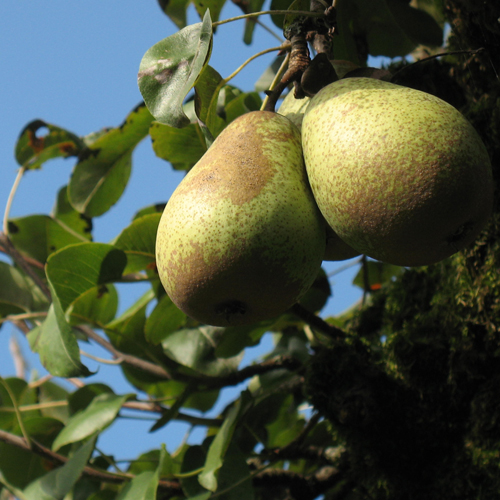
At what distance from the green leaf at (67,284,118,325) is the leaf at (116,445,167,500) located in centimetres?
45

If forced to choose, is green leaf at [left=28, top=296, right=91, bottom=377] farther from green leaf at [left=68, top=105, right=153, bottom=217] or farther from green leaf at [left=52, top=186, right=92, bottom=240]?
green leaf at [left=52, top=186, right=92, bottom=240]

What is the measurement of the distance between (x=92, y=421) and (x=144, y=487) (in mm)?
275

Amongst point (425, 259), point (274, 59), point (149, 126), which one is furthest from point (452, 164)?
point (274, 59)

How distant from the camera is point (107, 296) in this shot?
163cm

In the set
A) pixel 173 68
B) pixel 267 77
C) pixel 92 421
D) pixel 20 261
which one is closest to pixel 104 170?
pixel 20 261

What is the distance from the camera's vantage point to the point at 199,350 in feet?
5.38

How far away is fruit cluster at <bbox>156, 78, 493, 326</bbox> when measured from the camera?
83 centimetres

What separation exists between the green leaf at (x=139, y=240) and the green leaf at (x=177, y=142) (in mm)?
271

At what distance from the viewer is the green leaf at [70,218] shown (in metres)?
1.96

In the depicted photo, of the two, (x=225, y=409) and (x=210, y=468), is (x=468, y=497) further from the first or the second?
(x=225, y=409)

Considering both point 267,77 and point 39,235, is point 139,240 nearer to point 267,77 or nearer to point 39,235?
point 39,235

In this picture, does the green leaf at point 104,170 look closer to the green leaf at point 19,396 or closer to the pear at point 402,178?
the green leaf at point 19,396

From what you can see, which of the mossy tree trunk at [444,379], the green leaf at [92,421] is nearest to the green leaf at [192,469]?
the green leaf at [92,421]

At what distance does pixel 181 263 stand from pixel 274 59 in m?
1.25
